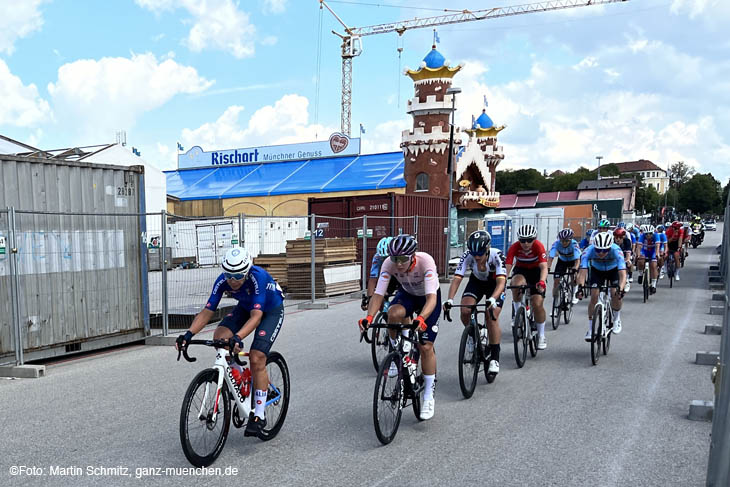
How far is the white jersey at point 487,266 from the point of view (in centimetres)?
722

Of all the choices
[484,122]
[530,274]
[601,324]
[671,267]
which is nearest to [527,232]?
[530,274]

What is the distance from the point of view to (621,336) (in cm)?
1023

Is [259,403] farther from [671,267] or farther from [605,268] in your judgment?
[671,267]

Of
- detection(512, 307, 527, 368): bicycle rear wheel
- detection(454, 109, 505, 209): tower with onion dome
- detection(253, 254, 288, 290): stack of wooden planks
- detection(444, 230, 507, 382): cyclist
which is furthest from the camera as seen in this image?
detection(454, 109, 505, 209): tower with onion dome

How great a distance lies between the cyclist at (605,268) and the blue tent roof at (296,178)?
3101 cm

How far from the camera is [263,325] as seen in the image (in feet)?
16.8

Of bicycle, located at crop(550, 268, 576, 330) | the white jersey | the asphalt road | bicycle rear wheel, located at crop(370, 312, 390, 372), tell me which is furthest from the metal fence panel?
bicycle, located at crop(550, 268, 576, 330)

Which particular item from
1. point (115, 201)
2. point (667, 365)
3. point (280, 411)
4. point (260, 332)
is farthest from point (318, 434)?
point (115, 201)

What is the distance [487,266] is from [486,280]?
0.24m

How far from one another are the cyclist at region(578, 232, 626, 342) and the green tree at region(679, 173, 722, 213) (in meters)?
147

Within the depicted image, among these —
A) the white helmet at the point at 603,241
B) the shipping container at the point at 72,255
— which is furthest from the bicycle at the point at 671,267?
the shipping container at the point at 72,255

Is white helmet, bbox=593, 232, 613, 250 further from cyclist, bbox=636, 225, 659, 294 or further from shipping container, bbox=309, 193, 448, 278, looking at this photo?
shipping container, bbox=309, 193, 448, 278

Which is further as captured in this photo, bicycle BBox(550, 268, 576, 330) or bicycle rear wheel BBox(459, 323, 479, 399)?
bicycle BBox(550, 268, 576, 330)

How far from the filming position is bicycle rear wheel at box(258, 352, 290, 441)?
5145 mm
